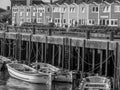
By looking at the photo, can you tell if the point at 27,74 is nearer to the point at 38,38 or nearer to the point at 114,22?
the point at 38,38

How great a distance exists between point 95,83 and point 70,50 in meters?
12.5

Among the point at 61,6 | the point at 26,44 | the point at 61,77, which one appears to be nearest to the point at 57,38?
the point at 61,77

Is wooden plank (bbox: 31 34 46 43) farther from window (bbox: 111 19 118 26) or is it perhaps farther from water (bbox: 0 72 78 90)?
window (bbox: 111 19 118 26)

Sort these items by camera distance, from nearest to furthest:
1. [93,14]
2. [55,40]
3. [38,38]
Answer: [55,40] → [38,38] → [93,14]

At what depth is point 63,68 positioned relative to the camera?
2124 inches

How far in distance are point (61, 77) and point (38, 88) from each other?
338cm

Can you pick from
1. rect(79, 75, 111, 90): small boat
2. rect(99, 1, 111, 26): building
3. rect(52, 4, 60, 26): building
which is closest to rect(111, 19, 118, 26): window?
rect(99, 1, 111, 26): building

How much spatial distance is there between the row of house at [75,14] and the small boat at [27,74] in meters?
19.1

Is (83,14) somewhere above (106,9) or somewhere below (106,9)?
below

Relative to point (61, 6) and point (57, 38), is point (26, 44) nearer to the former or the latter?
point (57, 38)

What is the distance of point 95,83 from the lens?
140ft

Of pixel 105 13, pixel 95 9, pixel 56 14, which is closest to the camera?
pixel 105 13

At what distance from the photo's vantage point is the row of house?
82.2 metres

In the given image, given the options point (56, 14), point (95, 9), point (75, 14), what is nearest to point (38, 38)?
point (95, 9)
